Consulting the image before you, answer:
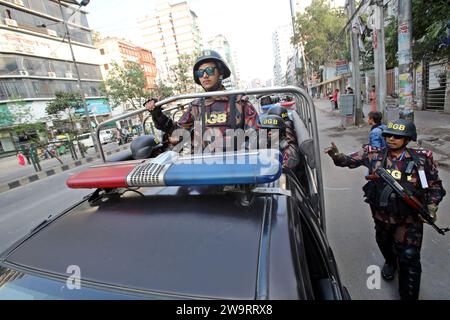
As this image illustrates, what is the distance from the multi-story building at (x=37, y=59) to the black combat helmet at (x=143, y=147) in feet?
59.1

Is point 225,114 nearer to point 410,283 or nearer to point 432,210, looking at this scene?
point 432,210

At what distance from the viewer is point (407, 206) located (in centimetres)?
188

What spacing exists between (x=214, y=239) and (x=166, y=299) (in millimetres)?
246

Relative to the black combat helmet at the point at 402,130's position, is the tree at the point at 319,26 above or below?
above

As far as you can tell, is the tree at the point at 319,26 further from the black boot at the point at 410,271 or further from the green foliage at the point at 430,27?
the black boot at the point at 410,271

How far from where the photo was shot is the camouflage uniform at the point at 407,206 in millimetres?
1860

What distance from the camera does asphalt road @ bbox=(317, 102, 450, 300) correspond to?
86.7 inches

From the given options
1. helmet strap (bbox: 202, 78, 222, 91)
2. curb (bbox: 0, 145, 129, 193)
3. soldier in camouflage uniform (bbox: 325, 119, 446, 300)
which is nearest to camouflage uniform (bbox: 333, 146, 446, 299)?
soldier in camouflage uniform (bbox: 325, 119, 446, 300)

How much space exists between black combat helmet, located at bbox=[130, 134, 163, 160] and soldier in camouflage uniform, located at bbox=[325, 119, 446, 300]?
78.8 inches

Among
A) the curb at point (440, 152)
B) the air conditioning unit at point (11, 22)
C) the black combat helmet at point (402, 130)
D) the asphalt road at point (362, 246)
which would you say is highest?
the air conditioning unit at point (11, 22)

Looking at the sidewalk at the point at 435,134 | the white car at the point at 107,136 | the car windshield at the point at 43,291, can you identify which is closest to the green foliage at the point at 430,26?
the sidewalk at the point at 435,134

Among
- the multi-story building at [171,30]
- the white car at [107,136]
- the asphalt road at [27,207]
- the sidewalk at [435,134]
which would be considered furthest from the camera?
the multi-story building at [171,30]
